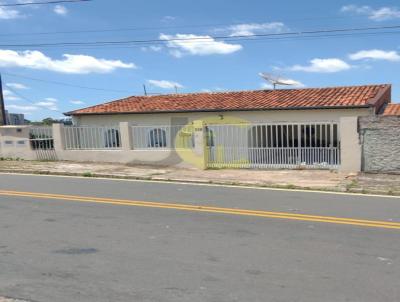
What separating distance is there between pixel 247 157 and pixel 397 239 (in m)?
10.6

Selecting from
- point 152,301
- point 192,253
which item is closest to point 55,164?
point 192,253

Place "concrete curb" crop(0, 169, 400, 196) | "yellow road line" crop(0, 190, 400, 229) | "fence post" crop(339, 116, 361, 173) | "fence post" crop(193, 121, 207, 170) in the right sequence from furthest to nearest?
"fence post" crop(193, 121, 207, 170), "fence post" crop(339, 116, 361, 173), "concrete curb" crop(0, 169, 400, 196), "yellow road line" crop(0, 190, 400, 229)

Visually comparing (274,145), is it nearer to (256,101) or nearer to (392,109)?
(256,101)

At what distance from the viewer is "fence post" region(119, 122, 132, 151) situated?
714 inches

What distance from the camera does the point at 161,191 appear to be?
37.3 ft

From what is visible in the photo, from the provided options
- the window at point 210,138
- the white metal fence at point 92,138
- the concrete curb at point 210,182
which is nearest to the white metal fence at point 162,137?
the window at point 210,138

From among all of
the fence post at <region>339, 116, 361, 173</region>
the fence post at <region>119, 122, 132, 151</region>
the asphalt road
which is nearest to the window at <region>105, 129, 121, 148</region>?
the fence post at <region>119, 122, 132, 151</region>

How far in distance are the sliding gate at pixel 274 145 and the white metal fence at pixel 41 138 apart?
23.2 feet

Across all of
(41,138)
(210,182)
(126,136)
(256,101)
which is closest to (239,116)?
(256,101)

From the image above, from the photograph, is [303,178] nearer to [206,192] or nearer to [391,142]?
[391,142]

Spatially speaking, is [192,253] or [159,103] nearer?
[192,253]

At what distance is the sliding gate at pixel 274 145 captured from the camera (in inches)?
620

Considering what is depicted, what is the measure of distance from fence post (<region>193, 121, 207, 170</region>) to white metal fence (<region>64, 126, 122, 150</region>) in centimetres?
348

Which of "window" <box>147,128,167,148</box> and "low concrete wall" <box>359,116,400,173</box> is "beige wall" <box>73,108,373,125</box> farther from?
"window" <box>147,128,167,148</box>
